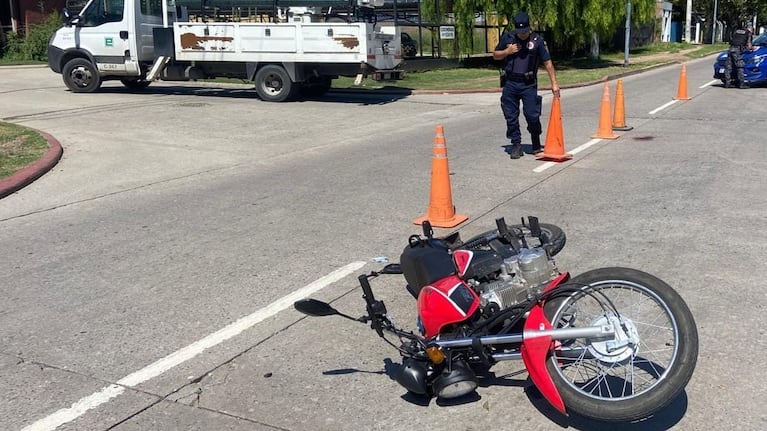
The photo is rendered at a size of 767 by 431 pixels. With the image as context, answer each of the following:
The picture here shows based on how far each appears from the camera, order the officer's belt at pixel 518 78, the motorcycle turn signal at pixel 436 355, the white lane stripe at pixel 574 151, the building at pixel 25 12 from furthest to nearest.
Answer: the building at pixel 25 12, the officer's belt at pixel 518 78, the white lane stripe at pixel 574 151, the motorcycle turn signal at pixel 436 355

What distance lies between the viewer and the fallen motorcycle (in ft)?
11.2

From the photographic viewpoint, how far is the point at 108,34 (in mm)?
19672

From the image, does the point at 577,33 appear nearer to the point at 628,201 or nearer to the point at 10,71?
the point at 10,71

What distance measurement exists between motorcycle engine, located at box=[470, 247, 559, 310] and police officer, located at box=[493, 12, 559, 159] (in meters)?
6.51

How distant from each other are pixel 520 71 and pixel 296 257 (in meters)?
5.27

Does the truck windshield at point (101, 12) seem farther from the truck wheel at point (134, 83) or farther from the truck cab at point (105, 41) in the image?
the truck wheel at point (134, 83)

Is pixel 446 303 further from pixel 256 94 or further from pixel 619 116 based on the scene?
pixel 256 94

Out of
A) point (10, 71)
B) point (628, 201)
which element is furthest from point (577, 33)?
point (628, 201)

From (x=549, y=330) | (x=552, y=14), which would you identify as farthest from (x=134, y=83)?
(x=549, y=330)

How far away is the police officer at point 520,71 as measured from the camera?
1007 centimetres

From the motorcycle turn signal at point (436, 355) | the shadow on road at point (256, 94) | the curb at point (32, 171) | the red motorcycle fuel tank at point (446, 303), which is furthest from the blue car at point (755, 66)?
the motorcycle turn signal at point (436, 355)

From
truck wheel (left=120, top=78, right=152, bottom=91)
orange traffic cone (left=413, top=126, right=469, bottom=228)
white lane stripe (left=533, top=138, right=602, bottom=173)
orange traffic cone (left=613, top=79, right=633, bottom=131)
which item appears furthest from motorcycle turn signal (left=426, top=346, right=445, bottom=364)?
truck wheel (left=120, top=78, right=152, bottom=91)

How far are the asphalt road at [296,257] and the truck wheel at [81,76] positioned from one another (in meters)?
6.53

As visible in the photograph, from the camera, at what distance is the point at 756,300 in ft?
16.5
